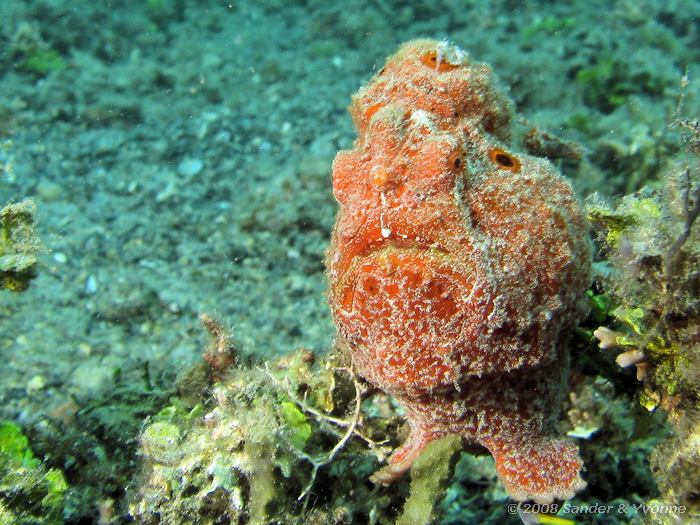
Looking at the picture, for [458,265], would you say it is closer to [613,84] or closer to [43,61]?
[613,84]

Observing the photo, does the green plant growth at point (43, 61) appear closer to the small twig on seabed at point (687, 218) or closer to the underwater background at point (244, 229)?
the underwater background at point (244, 229)

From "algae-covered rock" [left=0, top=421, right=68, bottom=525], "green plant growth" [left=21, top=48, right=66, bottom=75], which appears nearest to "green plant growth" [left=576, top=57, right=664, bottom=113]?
"algae-covered rock" [left=0, top=421, right=68, bottom=525]

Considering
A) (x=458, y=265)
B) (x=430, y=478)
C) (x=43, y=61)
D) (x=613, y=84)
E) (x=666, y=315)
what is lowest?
(x=613, y=84)

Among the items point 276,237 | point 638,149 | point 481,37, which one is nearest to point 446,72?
point 276,237

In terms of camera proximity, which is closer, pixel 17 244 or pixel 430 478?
pixel 430 478

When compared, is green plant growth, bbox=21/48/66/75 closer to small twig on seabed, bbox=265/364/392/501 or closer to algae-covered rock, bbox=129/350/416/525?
algae-covered rock, bbox=129/350/416/525

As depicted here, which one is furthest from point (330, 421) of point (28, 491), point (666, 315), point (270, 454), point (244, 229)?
point (244, 229)
